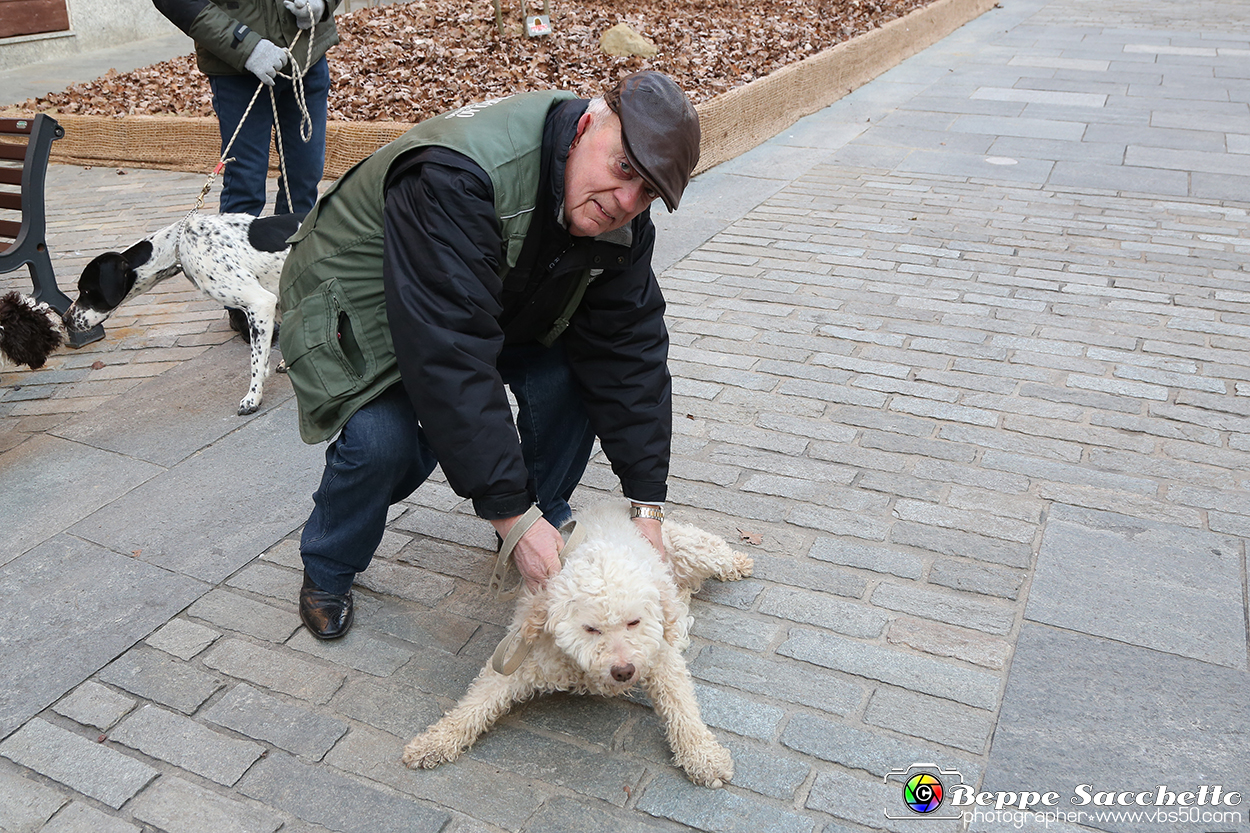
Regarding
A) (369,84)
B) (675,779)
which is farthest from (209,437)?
(369,84)

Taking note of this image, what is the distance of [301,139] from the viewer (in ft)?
17.5

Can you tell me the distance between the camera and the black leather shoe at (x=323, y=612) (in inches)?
119

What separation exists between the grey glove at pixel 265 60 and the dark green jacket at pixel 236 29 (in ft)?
0.09

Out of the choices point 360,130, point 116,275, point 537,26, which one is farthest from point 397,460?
point 537,26

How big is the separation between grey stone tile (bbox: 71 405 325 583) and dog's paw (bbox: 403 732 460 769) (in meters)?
1.12

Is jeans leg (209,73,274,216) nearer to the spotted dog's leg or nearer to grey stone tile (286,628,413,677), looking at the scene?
the spotted dog's leg

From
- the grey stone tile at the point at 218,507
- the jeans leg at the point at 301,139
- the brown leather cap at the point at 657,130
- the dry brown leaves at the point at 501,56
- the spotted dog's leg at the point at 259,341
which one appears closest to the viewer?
the brown leather cap at the point at 657,130

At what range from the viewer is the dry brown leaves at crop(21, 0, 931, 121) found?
9062mm

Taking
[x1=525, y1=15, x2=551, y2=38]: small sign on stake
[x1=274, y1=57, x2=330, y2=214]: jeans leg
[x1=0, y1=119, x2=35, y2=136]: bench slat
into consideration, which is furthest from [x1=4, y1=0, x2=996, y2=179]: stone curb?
[x1=0, y1=119, x2=35, y2=136]: bench slat

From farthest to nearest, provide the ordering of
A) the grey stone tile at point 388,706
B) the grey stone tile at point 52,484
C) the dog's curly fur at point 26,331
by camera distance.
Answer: the dog's curly fur at point 26,331 → the grey stone tile at point 52,484 → the grey stone tile at point 388,706

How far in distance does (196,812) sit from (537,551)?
1.03 meters

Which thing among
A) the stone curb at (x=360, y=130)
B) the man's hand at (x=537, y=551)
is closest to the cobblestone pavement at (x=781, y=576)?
the man's hand at (x=537, y=551)

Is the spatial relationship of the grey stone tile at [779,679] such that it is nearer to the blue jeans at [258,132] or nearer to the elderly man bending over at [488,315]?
the elderly man bending over at [488,315]

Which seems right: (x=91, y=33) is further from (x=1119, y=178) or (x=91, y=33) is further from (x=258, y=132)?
(x=1119, y=178)
